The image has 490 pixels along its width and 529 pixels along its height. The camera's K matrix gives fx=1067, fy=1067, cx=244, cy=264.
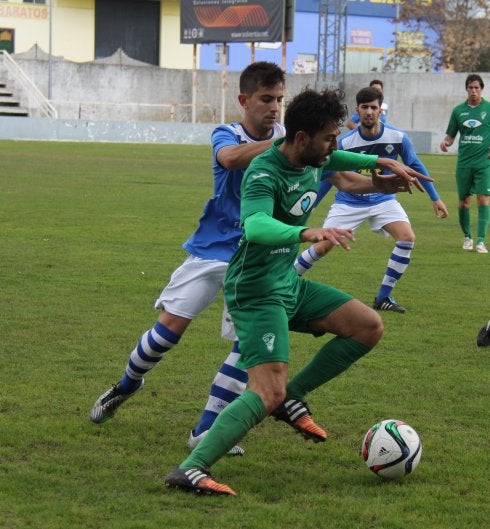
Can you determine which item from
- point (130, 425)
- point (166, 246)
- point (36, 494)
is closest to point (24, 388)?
point (130, 425)

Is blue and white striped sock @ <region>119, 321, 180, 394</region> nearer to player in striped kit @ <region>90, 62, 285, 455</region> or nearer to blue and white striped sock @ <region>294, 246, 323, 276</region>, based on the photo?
player in striped kit @ <region>90, 62, 285, 455</region>

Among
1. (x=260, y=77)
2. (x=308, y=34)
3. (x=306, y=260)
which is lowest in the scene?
(x=306, y=260)

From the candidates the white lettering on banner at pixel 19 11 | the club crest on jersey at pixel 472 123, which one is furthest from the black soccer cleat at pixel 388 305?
the white lettering on banner at pixel 19 11

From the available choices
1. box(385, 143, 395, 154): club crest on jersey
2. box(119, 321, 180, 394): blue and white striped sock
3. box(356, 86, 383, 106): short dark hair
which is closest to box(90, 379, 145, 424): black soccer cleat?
box(119, 321, 180, 394): blue and white striped sock

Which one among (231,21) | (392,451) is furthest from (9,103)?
(392,451)

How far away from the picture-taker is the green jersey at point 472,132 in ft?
47.6

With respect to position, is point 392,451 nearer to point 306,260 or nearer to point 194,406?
point 194,406

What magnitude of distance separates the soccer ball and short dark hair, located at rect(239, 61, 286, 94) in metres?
1.80

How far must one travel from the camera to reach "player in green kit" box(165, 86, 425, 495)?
4.61 meters

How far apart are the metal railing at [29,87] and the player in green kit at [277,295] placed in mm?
40283

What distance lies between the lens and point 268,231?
436 cm

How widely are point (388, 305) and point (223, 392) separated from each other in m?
4.39

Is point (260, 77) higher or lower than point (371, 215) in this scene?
higher

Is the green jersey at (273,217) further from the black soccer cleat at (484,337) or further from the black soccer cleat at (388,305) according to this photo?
the black soccer cleat at (388,305)
